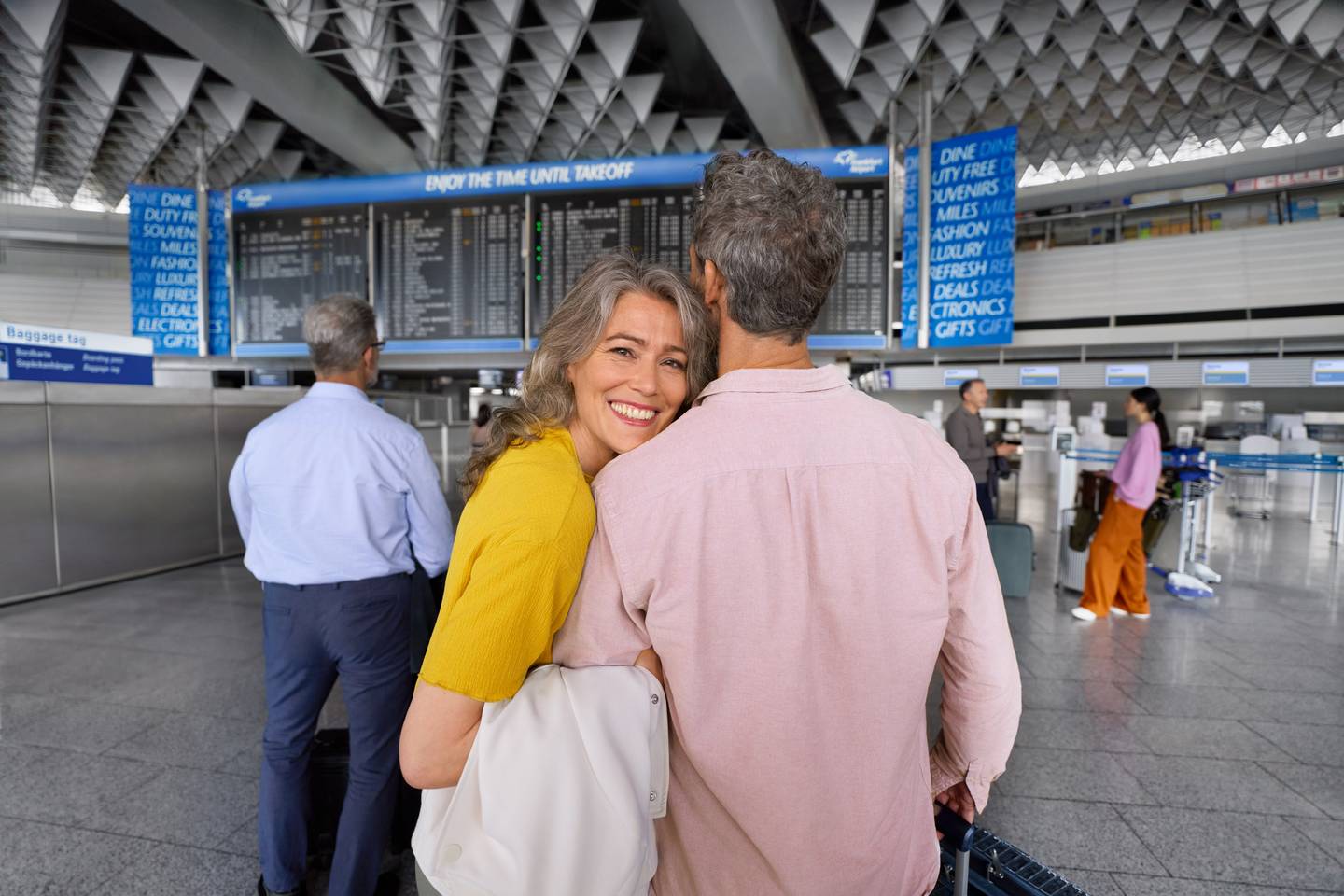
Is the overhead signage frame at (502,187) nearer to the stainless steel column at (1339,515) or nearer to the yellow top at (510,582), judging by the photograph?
the yellow top at (510,582)

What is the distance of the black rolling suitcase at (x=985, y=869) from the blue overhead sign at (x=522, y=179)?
15.1 feet

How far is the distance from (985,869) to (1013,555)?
422 centimetres

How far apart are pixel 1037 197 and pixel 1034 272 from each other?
2542 millimetres

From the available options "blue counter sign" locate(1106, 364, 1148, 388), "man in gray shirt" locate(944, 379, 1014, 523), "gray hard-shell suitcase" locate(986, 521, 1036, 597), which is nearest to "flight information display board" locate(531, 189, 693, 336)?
"man in gray shirt" locate(944, 379, 1014, 523)

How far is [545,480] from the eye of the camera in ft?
2.92

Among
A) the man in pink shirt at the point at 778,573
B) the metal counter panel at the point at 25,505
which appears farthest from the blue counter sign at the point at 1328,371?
the metal counter panel at the point at 25,505

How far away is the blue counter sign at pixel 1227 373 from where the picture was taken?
33.1 ft

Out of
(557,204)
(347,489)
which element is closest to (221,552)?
(557,204)

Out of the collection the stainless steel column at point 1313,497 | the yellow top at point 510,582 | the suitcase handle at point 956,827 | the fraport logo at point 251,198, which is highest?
the fraport logo at point 251,198

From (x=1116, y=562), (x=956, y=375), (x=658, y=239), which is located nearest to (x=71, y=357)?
(x=658, y=239)

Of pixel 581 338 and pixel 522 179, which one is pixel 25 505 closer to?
pixel 522 179

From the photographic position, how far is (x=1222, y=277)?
34.1 ft

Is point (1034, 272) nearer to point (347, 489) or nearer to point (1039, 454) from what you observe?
point (1039, 454)

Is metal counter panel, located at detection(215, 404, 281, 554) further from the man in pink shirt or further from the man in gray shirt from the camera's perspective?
the man in pink shirt
